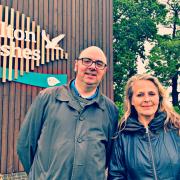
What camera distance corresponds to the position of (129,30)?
16.4m

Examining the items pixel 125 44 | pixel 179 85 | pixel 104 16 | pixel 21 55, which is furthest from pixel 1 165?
pixel 179 85

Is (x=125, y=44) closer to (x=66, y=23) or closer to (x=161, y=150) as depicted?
(x=66, y=23)

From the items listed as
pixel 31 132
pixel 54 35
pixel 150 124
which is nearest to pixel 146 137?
pixel 150 124

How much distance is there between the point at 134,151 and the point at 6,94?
195 inches

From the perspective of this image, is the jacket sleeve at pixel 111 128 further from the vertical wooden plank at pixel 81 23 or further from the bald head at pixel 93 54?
the vertical wooden plank at pixel 81 23

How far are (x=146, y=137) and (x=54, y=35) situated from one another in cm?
579

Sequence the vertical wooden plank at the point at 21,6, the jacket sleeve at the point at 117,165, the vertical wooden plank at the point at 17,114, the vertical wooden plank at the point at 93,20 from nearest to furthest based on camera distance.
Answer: the jacket sleeve at the point at 117,165 → the vertical wooden plank at the point at 17,114 → the vertical wooden plank at the point at 21,6 → the vertical wooden plank at the point at 93,20

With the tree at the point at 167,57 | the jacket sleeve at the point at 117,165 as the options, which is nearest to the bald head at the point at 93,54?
the jacket sleeve at the point at 117,165

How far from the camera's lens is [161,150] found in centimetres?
241

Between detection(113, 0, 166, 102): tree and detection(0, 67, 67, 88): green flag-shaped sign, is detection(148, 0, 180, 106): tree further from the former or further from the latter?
detection(0, 67, 67, 88): green flag-shaped sign

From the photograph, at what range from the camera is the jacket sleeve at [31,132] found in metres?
2.66

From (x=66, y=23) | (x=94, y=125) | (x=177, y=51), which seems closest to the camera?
(x=94, y=125)

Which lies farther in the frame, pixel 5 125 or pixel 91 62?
pixel 5 125

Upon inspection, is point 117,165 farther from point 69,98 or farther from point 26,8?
point 26,8
